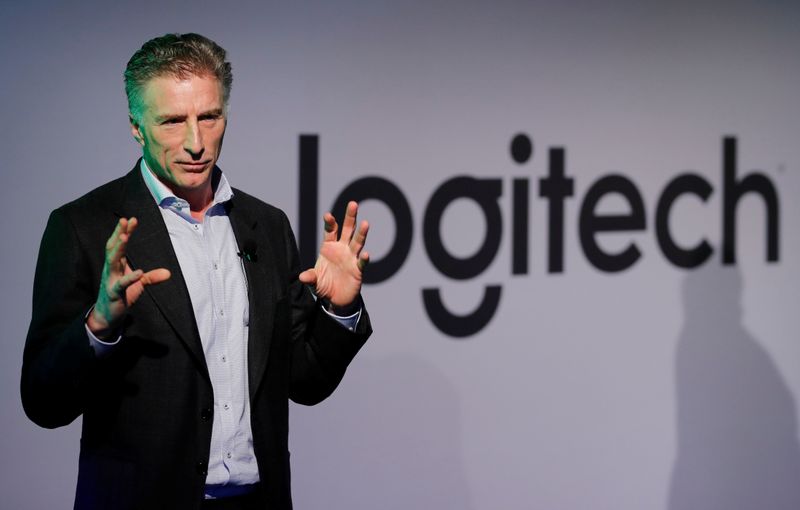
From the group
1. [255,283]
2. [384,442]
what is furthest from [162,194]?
[384,442]

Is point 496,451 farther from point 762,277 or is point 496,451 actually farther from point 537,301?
point 762,277

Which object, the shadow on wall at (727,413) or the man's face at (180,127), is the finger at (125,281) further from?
the shadow on wall at (727,413)

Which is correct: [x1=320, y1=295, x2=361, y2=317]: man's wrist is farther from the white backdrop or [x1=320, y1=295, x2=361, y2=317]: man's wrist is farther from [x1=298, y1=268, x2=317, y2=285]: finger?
the white backdrop

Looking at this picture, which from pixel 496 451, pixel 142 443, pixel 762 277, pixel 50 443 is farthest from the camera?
pixel 762 277

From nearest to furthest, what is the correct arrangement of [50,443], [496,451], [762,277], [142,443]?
[142,443], [50,443], [496,451], [762,277]

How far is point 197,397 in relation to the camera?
191cm

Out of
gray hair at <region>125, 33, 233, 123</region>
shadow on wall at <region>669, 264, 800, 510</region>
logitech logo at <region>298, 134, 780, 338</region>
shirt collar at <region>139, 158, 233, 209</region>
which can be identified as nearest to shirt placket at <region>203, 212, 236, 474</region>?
shirt collar at <region>139, 158, 233, 209</region>

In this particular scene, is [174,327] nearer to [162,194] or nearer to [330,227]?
[162,194]

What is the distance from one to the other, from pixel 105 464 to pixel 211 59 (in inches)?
29.1

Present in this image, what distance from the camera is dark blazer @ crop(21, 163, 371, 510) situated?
72.7 inches

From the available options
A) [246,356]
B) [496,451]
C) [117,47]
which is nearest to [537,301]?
[496,451]

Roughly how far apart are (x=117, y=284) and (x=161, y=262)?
23 centimetres

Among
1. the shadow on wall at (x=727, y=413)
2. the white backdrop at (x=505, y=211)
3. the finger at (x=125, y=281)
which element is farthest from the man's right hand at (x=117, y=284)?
the shadow on wall at (x=727, y=413)

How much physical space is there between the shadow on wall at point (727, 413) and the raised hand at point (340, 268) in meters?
2.55
